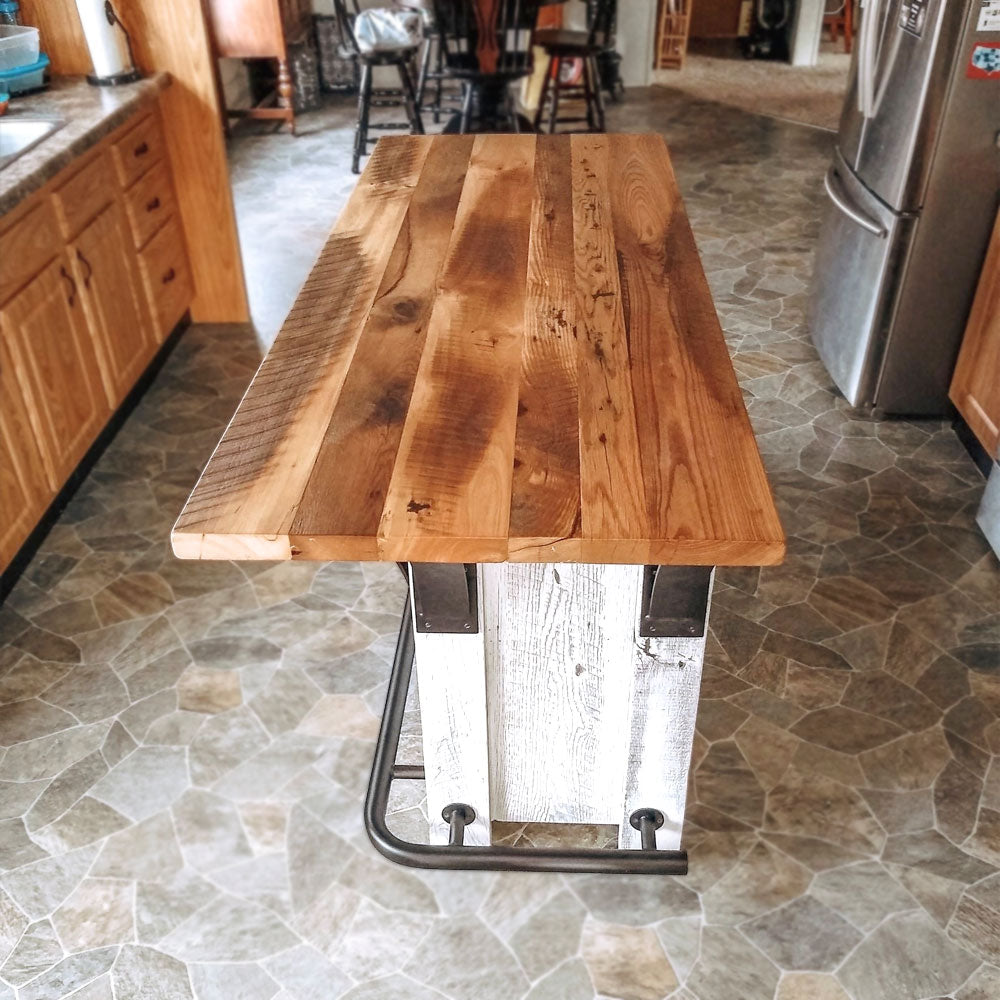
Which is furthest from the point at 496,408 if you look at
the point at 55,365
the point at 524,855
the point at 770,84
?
the point at 770,84

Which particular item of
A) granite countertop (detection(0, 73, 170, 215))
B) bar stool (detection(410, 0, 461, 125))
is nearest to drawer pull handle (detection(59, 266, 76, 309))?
granite countertop (detection(0, 73, 170, 215))

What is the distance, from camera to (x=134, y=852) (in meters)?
1.80

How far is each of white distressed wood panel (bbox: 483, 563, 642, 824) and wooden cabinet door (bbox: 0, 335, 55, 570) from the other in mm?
1374

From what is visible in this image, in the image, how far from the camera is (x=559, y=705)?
1617 mm

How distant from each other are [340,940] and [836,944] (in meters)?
0.82

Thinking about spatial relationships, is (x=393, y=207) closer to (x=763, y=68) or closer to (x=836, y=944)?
(x=836, y=944)

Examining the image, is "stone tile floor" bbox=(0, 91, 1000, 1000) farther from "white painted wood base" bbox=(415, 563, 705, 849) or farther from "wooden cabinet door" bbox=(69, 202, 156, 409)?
"wooden cabinet door" bbox=(69, 202, 156, 409)

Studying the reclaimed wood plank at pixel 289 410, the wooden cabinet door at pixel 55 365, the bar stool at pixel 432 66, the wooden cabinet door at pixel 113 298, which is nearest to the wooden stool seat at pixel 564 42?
the bar stool at pixel 432 66

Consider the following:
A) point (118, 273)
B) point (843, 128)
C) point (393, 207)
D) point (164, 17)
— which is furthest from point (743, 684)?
point (164, 17)

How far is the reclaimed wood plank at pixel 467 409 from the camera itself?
1.11 m

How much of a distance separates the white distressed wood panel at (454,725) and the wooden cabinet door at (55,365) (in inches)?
55.0

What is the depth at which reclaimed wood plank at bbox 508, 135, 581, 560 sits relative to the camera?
3.62 feet

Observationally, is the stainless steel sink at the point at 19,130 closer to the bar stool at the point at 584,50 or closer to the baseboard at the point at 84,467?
the baseboard at the point at 84,467

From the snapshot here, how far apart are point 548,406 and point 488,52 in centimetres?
368
